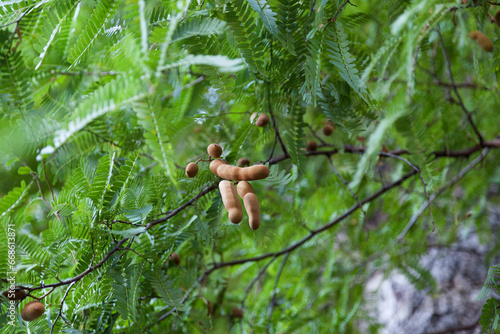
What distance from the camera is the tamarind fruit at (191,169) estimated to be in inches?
18.3

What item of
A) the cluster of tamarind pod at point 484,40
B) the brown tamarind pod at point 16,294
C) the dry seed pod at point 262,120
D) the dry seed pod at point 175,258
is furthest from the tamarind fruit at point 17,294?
the cluster of tamarind pod at point 484,40

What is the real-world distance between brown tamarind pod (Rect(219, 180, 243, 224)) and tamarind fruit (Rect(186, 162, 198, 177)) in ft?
0.24

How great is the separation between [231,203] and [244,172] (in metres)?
0.04

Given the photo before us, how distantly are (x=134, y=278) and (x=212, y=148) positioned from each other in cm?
20

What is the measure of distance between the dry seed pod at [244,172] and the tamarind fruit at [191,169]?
5cm

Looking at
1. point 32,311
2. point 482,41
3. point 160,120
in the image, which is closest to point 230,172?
point 160,120

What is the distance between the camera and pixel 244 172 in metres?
0.42

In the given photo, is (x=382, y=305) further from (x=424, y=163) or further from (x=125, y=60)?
(x=125, y=60)

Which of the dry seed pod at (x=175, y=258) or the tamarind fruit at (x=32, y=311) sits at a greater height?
the tamarind fruit at (x=32, y=311)

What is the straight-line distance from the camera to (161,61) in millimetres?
300

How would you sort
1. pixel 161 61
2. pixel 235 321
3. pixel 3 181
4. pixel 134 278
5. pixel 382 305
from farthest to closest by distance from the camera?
pixel 382 305 → pixel 235 321 → pixel 3 181 → pixel 134 278 → pixel 161 61

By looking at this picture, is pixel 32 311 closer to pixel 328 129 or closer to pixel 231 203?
pixel 231 203

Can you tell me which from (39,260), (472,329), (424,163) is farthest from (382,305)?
(39,260)

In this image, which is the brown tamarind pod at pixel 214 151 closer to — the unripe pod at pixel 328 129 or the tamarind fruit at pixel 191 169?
the tamarind fruit at pixel 191 169
